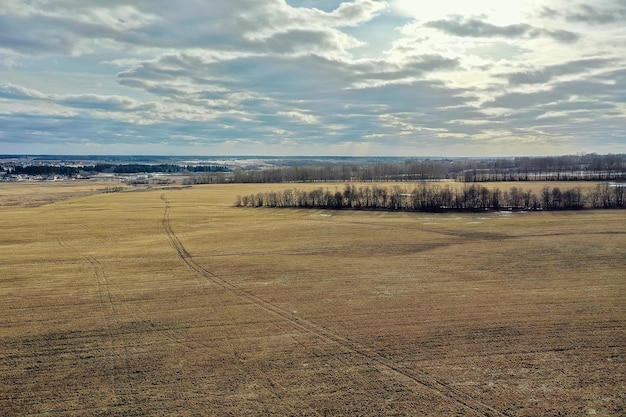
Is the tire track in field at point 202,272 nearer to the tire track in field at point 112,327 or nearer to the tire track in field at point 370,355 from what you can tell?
the tire track in field at point 370,355

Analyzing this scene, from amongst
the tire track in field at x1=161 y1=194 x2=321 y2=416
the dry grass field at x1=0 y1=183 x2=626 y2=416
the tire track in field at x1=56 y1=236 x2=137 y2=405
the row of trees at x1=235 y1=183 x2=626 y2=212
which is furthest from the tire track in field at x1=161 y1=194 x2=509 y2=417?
the row of trees at x1=235 y1=183 x2=626 y2=212

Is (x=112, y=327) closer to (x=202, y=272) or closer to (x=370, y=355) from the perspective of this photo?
(x=202, y=272)

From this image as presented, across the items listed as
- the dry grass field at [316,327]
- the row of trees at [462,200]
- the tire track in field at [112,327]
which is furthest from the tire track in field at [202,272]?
the row of trees at [462,200]

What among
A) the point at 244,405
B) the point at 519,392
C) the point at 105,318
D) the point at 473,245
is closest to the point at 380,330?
the point at 519,392

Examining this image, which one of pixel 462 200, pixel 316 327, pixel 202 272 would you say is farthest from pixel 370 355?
pixel 462 200

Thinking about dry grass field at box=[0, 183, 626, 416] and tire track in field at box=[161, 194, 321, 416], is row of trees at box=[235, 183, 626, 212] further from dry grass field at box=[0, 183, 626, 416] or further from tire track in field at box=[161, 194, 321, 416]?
dry grass field at box=[0, 183, 626, 416]

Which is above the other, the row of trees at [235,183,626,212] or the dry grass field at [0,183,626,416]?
the row of trees at [235,183,626,212]
